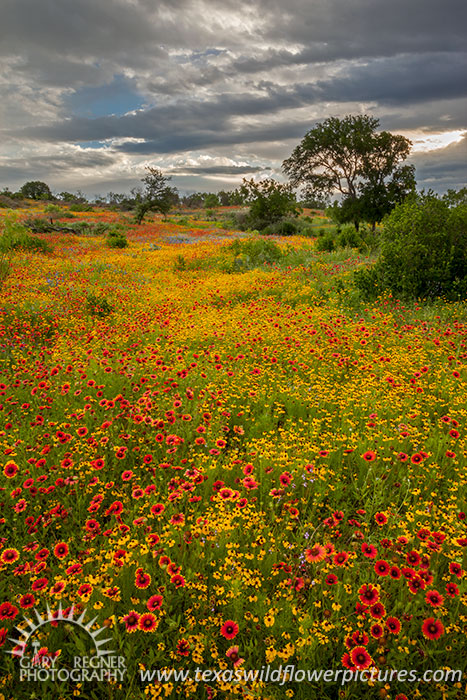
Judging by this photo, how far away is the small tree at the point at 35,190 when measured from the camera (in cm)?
7069

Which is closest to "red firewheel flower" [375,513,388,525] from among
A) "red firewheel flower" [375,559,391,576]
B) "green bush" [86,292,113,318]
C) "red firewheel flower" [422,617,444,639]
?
"red firewheel flower" [375,559,391,576]

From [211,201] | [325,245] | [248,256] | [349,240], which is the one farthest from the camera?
[211,201]

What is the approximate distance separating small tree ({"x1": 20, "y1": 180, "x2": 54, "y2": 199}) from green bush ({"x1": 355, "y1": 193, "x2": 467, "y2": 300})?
76.8m

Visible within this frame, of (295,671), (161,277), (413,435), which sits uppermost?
(161,277)

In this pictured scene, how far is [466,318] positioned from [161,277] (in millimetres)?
9704

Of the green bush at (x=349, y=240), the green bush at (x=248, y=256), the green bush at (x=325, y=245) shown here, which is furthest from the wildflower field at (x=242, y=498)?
the green bush at (x=349, y=240)

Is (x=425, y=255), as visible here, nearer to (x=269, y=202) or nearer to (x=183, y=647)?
(x=183, y=647)

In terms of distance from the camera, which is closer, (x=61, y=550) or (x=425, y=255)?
(x=61, y=550)

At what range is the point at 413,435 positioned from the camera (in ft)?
12.7

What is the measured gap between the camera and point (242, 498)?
112 inches

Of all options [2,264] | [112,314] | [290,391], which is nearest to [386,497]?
[290,391]

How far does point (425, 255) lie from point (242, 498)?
857 centimetres

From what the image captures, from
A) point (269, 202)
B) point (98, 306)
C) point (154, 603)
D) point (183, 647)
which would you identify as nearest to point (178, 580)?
point (154, 603)

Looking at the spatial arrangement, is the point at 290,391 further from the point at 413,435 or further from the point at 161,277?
the point at 161,277
